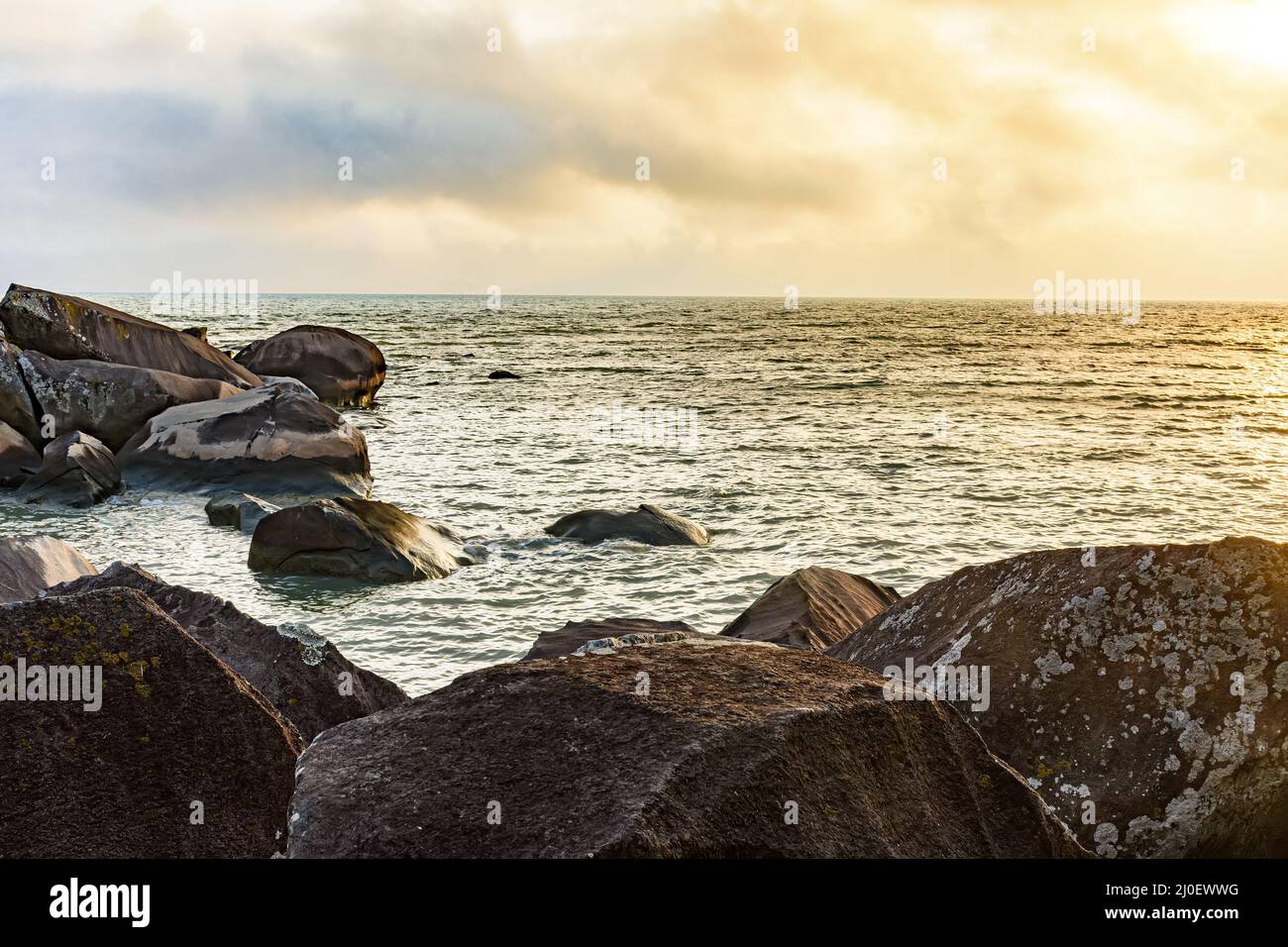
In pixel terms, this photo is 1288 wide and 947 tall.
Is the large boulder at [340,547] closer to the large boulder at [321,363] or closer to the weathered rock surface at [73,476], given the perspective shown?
the weathered rock surface at [73,476]

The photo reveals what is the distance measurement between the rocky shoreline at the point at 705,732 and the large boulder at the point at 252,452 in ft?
31.1

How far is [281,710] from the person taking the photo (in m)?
4.68

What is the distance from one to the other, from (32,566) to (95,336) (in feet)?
45.3

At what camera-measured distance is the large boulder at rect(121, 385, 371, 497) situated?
621 inches

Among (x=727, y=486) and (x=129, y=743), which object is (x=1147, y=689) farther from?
(x=727, y=486)

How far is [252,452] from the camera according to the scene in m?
15.8

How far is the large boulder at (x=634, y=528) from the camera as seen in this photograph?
13.1m

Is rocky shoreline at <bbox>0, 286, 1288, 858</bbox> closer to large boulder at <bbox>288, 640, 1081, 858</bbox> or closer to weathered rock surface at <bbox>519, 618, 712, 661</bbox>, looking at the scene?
large boulder at <bbox>288, 640, 1081, 858</bbox>

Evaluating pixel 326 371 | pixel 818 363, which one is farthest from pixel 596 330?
pixel 326 371

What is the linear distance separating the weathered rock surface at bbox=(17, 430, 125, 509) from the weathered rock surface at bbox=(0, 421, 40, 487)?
0.26 metres

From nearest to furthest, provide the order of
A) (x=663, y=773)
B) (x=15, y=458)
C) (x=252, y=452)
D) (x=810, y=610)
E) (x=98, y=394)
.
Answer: (x=663, y=773) < (x=810, y=610) < (x=252, y=452) < (x=15, y=458) < (x=98, y=394)

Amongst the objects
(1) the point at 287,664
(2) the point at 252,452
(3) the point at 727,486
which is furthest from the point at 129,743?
(3) the point at 727,486

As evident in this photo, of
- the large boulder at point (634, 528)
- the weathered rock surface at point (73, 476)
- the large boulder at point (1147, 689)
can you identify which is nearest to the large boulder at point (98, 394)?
the weathered rock surface at point (73, 476)

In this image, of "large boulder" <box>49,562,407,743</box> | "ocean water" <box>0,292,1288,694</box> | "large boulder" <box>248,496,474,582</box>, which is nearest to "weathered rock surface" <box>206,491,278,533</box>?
"ocean water" <box>0,292,1288,694</box>
